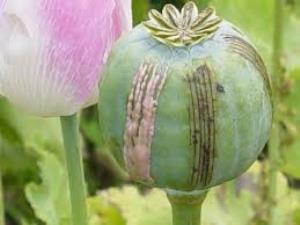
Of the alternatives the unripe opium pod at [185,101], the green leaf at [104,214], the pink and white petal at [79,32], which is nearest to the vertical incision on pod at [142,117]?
the unripe opium pod at [185,101]

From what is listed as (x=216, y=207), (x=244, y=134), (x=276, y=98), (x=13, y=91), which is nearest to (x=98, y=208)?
(x=216, y=207)

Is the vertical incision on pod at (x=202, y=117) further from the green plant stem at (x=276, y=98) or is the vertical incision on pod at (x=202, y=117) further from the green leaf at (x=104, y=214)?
the green leaf at (x=104, y=214)

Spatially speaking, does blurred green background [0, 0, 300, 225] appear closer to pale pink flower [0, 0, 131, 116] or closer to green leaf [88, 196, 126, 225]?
green leaf [88, 196, 126, 225]

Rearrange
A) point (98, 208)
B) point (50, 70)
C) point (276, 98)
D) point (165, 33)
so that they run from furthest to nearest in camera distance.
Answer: point (98, 208) → point (276, 98) → point (50, 70) → point (165, 33)

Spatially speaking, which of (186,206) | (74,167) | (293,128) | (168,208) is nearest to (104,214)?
(168,208)

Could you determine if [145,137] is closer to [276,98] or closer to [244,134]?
[244,134]

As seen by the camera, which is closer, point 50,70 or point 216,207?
point 50,70
